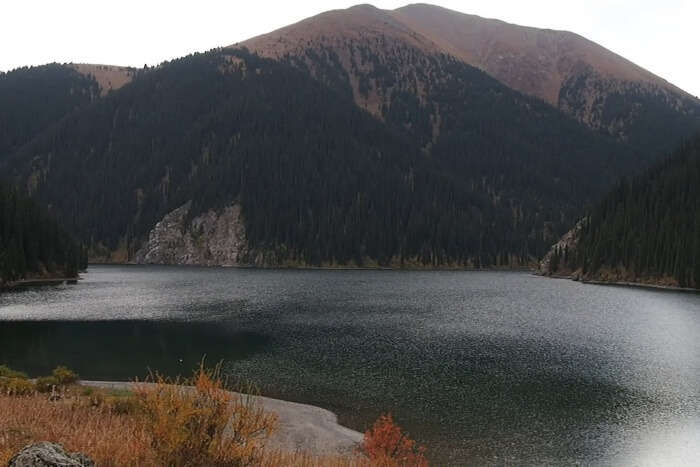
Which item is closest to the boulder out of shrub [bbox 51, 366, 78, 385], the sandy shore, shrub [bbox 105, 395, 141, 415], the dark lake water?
shrub [bbox 105, 395, 141, 415]

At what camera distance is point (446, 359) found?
2256 inches

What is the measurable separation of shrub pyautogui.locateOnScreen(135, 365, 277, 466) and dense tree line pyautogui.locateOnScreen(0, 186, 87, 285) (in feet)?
476

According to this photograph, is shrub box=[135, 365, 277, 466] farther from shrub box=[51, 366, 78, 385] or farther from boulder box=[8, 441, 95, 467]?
shrub box=[51, 366, 78, 385]

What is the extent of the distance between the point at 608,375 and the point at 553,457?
24.3 meters

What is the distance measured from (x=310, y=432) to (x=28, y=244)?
152 meters

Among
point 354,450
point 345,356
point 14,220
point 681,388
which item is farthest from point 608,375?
point 14,220

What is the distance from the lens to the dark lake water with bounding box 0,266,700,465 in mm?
34875

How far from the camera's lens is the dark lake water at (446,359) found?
34.9 meters

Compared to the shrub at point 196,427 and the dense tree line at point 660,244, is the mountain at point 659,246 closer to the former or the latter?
the dense tree line at point 660,244

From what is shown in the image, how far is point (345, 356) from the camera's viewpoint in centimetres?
5791

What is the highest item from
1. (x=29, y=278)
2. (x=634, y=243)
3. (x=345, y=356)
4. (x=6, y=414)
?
(x=634, y=243)

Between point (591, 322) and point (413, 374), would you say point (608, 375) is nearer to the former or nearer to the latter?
point (413, 374)

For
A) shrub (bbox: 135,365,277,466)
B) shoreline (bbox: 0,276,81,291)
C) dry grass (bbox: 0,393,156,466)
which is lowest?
shoreline (bbox: 0,276,81,291)

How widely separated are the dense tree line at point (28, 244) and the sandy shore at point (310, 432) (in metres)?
125
